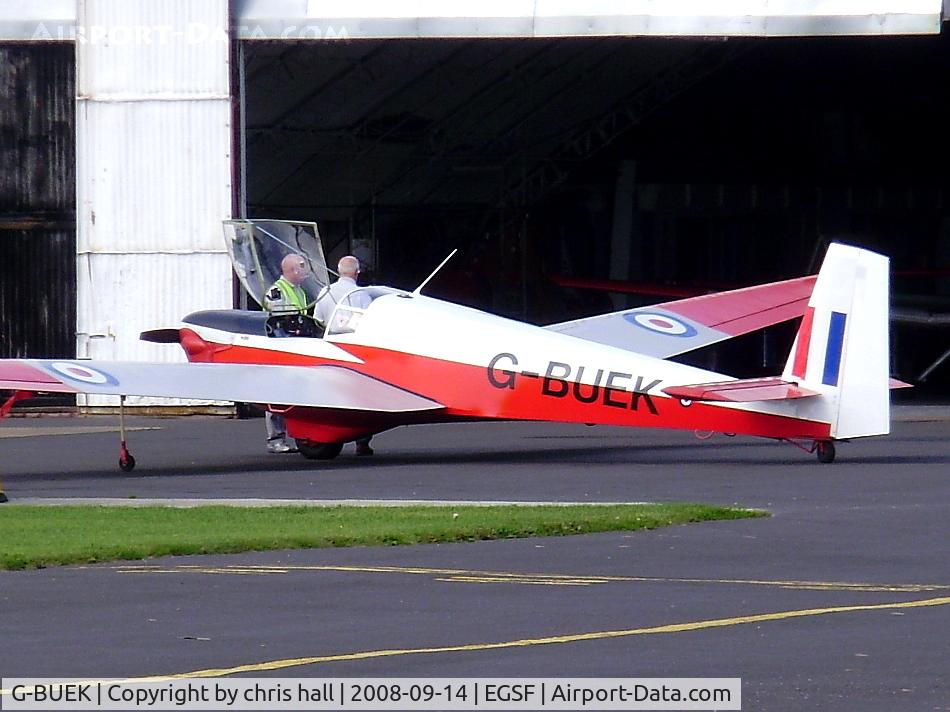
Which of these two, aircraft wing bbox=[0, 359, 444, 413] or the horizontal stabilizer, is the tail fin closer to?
the horizontal stabilizer

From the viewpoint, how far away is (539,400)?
17688mm

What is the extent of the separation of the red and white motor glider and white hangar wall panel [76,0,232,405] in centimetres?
702

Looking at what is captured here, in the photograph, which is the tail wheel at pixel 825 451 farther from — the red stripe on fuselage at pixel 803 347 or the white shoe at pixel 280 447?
the white shoe at pixel 280 447

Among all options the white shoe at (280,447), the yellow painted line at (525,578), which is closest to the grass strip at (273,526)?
the yellow painted line at (525,578)

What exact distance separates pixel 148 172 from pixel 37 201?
369cm

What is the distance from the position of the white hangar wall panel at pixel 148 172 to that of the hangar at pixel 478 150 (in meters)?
0.04

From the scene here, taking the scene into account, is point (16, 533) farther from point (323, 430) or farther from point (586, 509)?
point (323, 430)

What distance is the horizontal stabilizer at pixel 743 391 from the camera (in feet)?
53.3

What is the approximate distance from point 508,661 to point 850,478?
29.4ft

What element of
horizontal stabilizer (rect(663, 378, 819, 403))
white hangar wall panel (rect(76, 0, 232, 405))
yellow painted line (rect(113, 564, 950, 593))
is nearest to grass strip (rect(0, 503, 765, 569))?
yellow painted line (rect(113, 564, 950, 593))

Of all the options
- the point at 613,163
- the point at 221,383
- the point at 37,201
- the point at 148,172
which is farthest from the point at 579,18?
the point at 613,163

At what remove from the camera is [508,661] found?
7656 mm

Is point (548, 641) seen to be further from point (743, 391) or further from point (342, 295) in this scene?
point (342, 295)

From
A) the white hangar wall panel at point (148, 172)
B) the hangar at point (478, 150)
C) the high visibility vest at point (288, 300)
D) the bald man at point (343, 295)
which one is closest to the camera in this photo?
the bald man at point (343, 295)
